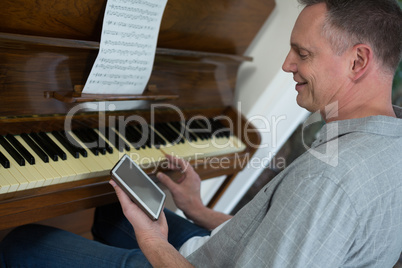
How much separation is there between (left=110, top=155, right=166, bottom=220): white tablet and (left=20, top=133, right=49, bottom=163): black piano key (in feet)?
0.79

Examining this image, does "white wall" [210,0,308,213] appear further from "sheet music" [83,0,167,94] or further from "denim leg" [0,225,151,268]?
"denim leg" [0,225,151,268]

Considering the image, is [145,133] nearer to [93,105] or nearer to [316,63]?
[93,105]

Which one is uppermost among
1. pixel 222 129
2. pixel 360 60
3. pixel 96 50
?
pixel 360 60

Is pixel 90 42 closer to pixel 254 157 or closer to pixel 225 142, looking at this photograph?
pixel 225 142

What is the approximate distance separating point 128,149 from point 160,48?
1.32 ft

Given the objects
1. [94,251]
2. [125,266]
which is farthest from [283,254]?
[94,251]

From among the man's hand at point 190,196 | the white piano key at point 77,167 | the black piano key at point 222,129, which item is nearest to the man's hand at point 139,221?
the white piano key at point 77,167

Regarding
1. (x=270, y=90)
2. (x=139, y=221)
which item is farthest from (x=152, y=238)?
(x=270, y=90)

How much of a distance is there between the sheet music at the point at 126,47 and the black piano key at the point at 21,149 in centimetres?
27

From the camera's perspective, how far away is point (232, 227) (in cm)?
101

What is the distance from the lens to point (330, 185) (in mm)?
807

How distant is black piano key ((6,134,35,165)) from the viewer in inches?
47.8

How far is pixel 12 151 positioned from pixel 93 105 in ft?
1.12

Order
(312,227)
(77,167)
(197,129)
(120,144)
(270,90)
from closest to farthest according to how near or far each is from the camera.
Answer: (312,227)
(77,167)
(120,144)
(197,129)
(270,90)
